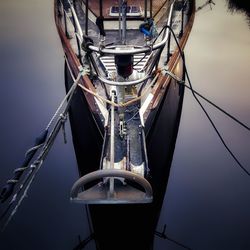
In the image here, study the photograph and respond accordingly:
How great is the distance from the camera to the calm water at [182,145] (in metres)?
4.78

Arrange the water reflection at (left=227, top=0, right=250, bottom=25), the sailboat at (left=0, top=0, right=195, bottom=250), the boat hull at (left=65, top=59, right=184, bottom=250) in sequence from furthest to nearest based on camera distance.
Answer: the water reflection at (left=227, top=0, right=250, bottom=25) → the boat hull at (left=65, top=59, right=184, bottom=250) → the sailboat at (left=0, top=0, right=195, bottom=250)

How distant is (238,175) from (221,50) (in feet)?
14.2

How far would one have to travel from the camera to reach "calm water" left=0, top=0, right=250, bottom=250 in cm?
478

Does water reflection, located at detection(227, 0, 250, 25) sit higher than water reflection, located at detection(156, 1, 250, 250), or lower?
higher

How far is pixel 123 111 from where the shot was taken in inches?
157

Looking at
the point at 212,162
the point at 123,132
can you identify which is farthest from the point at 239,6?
the point at 123,132

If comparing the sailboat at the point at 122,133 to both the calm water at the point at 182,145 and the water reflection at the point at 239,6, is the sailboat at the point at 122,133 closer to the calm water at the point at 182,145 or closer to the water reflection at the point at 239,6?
the calm water at the point at 182,145

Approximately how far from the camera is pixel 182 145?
605 cm

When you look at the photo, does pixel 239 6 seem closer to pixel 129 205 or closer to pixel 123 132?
pixel 123 132

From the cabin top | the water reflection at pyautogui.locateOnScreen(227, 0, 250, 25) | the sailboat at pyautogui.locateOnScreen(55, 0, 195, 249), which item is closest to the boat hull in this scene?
the sailboat at pyautogui.locateOnScreen(55, 0, 195, 249)

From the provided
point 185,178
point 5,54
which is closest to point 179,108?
point 185,178

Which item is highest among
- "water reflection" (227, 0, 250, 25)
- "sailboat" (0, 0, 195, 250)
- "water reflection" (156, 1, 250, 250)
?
"water reflection" (227, 0, 250, 25)

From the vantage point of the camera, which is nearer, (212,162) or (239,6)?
(212,162)

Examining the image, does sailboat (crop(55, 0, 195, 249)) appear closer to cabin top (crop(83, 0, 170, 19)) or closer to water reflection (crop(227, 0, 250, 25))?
cabin top (crop(83, 0, 170, 19))
